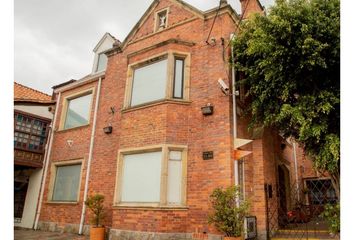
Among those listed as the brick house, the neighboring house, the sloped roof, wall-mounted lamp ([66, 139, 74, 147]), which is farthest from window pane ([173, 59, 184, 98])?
the sloped roof

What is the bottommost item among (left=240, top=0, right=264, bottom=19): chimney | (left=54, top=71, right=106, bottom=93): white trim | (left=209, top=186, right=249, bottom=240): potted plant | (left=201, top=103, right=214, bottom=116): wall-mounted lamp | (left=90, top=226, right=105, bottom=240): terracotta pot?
(left=90, top=226, right=105, bottom=240): terracotta pot

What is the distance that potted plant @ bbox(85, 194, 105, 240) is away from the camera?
9.52 metres

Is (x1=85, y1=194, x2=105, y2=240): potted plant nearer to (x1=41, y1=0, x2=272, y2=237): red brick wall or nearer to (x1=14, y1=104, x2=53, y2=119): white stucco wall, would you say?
(x1=41, y1=0, x2=272, y2=237): red brick wall

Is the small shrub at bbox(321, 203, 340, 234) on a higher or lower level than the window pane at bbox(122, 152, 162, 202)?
lower

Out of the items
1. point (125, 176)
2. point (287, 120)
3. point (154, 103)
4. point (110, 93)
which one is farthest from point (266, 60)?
point (110, 93)

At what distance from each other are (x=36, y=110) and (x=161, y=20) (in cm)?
776

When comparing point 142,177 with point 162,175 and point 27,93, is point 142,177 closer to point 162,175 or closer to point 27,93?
point 162,175

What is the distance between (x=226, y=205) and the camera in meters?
7.45

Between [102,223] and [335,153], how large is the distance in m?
8.09

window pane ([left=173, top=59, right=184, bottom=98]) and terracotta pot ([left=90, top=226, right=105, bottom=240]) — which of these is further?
window pane ([left=173, top=59, right=184, bottom=98])

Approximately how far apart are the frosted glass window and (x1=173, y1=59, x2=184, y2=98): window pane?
85.7 inches

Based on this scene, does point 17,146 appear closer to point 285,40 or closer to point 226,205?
point 226,205

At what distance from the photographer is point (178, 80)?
10453 mm

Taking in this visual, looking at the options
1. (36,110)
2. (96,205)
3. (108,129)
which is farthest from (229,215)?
(36,110)
